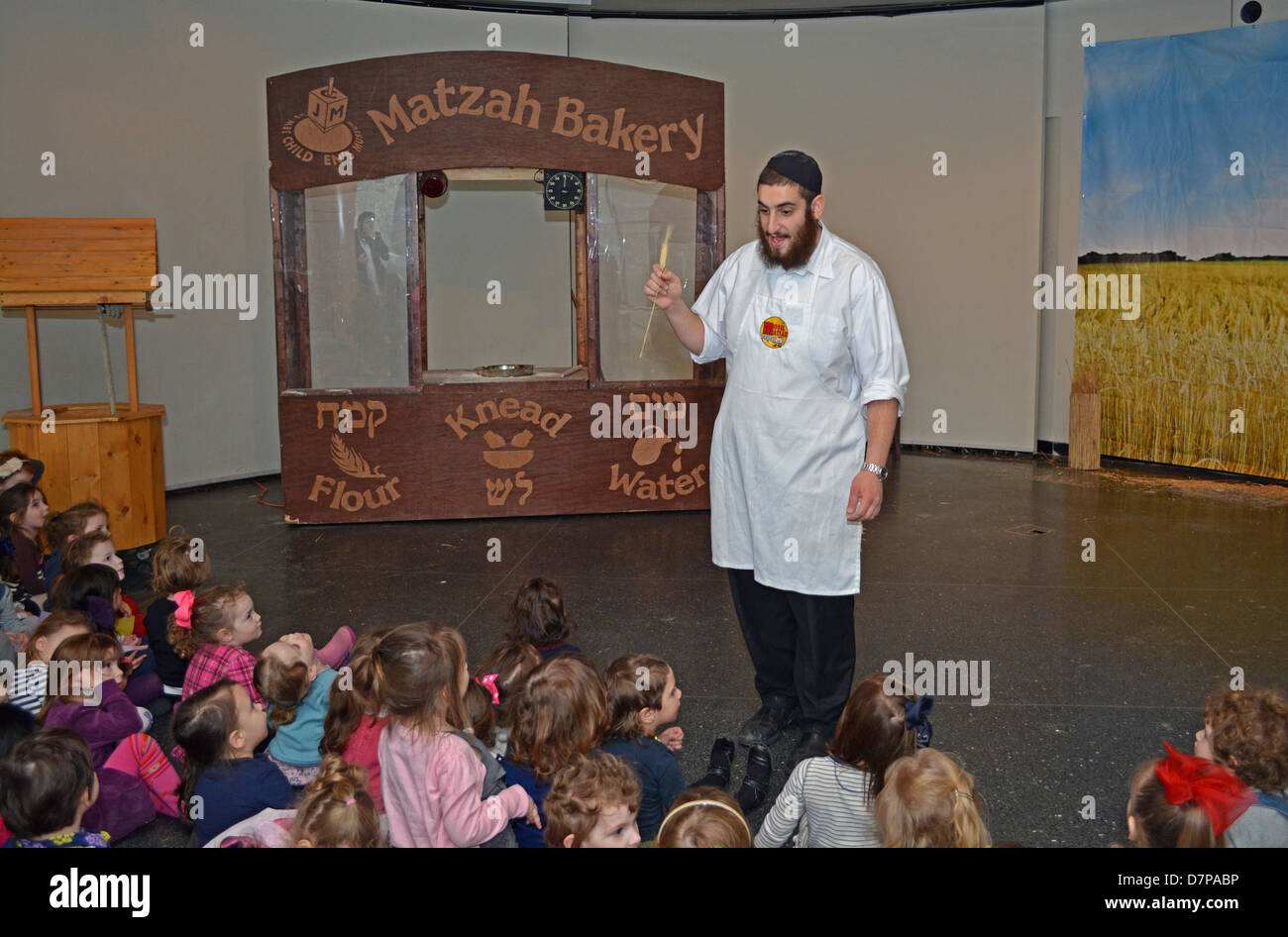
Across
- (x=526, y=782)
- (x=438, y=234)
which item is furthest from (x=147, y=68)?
(x=526, y=782)

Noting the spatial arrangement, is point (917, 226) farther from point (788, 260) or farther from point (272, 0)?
point (788, 260)

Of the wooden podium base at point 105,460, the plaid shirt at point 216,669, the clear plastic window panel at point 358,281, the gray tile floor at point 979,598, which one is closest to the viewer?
the plaid shirt at point 216,669

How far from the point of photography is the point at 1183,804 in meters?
2.31

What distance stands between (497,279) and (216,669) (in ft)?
21.4

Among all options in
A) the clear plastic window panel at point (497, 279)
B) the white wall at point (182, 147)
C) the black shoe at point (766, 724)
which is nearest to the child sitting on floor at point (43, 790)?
the black shoe at point (766, 724)

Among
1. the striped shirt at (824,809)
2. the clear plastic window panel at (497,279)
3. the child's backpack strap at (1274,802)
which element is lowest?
the striped shirt at (824,809)

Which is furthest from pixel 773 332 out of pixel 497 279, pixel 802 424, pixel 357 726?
pixel 497 279

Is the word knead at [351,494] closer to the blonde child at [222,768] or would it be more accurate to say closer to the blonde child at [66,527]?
the blonde child at [66,527]

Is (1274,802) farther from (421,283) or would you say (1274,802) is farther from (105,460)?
(421,283)

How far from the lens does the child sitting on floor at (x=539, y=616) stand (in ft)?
12.6

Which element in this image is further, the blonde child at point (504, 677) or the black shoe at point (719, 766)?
the black shoe at point (719, 766)

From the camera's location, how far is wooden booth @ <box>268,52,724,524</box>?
6891mm

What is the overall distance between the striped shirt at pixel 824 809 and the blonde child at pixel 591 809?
47cm

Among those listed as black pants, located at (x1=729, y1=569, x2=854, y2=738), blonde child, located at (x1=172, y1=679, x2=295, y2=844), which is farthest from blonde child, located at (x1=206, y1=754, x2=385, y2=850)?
black pants, located at (x1=729, y1=569, x2=854, y2=738)
